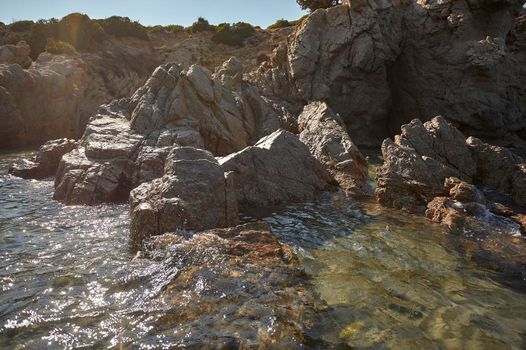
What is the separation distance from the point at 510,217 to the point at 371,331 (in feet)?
36.0

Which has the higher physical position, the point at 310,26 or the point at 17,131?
the point at 310,26

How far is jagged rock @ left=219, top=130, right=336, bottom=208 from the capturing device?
18.3m

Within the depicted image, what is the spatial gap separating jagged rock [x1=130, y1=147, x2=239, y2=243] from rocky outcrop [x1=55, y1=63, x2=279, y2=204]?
5694mm

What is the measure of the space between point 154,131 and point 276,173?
29.2ft

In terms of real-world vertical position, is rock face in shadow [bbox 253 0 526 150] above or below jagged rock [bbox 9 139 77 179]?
above

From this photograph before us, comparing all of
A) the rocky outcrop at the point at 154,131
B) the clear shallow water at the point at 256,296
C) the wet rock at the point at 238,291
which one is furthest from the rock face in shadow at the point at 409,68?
the wet rock at the point at 238,291

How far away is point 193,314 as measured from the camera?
8680mm

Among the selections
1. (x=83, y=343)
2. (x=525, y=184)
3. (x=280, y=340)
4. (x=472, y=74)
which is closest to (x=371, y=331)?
(x=280, y=340)

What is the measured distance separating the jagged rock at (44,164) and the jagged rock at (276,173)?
514 inches

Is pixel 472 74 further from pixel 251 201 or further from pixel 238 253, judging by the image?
pixel 238 253

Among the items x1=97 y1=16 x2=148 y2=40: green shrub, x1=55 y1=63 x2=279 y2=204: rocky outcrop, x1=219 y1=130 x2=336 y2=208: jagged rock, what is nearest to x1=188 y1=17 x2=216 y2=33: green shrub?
x1=97 y1=16 x2=148 y2=40: green shrub

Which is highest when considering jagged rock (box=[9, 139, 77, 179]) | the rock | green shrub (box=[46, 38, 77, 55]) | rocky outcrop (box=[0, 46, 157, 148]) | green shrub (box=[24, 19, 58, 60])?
green shrub (box=[24, 19, 58, 60])

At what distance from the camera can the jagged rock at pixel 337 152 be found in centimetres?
2141

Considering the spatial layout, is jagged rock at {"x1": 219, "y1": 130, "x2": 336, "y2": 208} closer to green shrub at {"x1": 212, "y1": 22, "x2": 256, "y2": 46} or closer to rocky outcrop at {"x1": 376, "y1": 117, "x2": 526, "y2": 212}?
rocky outcrop at {"x1": 376, "y1": 117, "x2": 526, "y2": 212}
